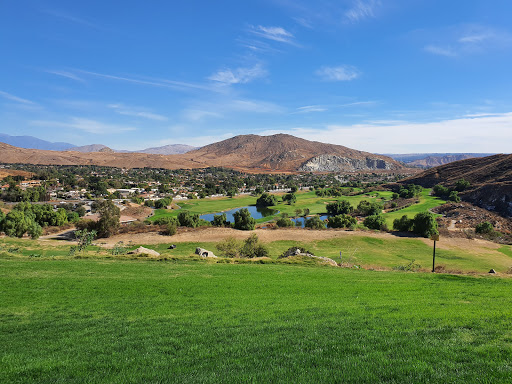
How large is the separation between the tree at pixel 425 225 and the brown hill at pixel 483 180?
38.4 m

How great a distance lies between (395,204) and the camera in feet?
298

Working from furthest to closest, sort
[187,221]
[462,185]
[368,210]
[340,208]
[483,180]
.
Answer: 1. [483,180]
2. [462,185]
3. [340,208]
4. [368,210]
5. [187,221]

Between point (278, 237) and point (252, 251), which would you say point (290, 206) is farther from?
point (252, 251)

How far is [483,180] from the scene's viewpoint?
10375cm

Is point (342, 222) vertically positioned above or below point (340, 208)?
below

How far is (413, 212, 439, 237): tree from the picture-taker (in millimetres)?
47909

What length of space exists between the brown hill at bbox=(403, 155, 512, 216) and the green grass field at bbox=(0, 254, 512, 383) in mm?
75967

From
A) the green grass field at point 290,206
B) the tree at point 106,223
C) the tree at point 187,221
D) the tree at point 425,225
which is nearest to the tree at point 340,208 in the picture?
the green grass field at point 290,206

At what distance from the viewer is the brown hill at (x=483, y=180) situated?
76250 mm

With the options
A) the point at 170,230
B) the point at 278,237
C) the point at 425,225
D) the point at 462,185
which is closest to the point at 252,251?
the point at 278,237

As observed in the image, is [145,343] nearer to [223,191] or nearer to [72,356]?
[72,356]

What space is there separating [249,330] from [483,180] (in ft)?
410

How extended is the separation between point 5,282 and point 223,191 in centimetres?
11911

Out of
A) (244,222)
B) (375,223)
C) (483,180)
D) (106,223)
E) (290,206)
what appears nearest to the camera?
(106,223)
